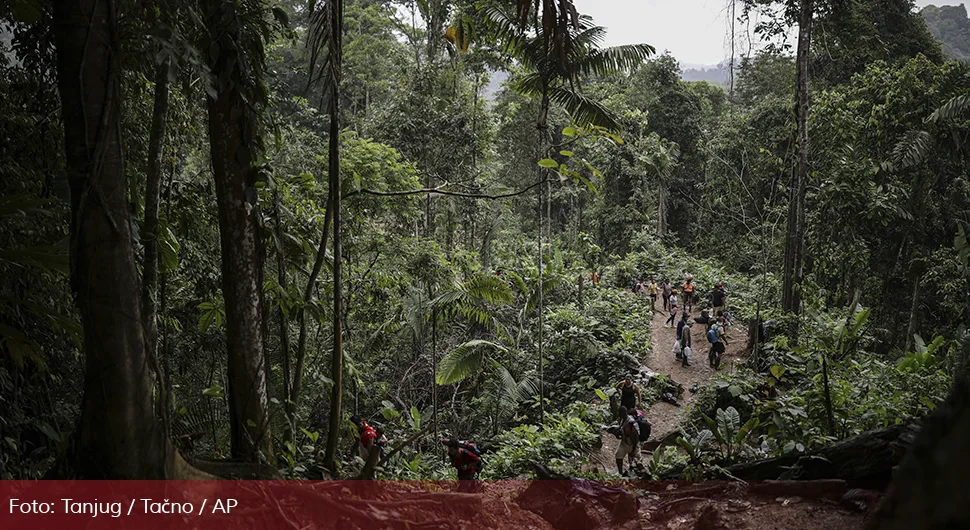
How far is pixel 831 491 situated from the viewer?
16.5 feet

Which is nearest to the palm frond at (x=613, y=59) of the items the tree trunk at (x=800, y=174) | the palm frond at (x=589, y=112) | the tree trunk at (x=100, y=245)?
the palm frond at (x=589, y=112)

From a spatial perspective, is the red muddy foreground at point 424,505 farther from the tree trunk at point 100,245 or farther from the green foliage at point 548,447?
the green foliage at point 548,447

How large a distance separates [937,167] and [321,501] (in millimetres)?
15751

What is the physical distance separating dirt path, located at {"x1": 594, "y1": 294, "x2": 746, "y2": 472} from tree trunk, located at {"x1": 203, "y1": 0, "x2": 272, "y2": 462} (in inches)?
287

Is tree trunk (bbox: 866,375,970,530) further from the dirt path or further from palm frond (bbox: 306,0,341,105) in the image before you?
the dirt path

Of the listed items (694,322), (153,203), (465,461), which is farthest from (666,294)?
(153,203)

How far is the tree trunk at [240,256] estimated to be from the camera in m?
4.23

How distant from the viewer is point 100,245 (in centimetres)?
314

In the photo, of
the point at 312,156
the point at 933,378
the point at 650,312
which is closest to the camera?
the point at 933,378

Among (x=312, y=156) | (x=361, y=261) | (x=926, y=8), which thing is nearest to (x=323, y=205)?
(x=361, y=261)

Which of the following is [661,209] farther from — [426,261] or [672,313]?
[426,261]

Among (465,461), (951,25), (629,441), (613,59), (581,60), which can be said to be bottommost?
(629,441)

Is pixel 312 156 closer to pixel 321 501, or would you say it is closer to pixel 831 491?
pixel 321 501

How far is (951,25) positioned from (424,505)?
72.3 m
